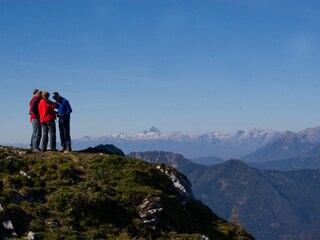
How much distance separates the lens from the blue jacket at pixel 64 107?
102 feet

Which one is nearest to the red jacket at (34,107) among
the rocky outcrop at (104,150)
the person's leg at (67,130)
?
the person's leg at (67,130)

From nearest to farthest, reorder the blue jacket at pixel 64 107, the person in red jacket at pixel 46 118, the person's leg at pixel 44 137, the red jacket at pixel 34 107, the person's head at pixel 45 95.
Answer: the person's head at pixel 45 95 → the person in red jacket at pixel 46 118 → the person's leg at pixel 44 137 → the blue jacket at pixel 64 107 → the red jacket at pixel 34 107

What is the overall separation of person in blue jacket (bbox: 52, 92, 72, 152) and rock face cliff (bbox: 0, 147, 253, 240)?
4.08 m

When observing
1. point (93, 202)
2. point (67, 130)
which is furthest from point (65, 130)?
point (93, 202)

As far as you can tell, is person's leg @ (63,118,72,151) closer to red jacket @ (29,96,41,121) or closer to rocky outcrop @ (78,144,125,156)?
rocky outcrop @ (78,144,125,156)

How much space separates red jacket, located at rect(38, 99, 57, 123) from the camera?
30.8 metres

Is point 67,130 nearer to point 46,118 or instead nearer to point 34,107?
point 46,118

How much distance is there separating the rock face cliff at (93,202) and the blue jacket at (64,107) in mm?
4300

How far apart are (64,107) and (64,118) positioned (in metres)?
0.92

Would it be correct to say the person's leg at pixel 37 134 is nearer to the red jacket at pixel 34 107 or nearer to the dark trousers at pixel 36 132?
the dark trousers at pixel 36 132

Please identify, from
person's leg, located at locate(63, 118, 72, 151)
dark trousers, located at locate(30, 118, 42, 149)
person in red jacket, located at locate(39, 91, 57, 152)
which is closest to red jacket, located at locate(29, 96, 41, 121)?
dark trousers, located at locate(30, 118, 42, 149)

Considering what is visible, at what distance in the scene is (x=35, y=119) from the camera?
106 ft

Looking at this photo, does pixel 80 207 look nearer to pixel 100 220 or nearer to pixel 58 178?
pixel 100 220

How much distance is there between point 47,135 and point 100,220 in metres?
12.6
